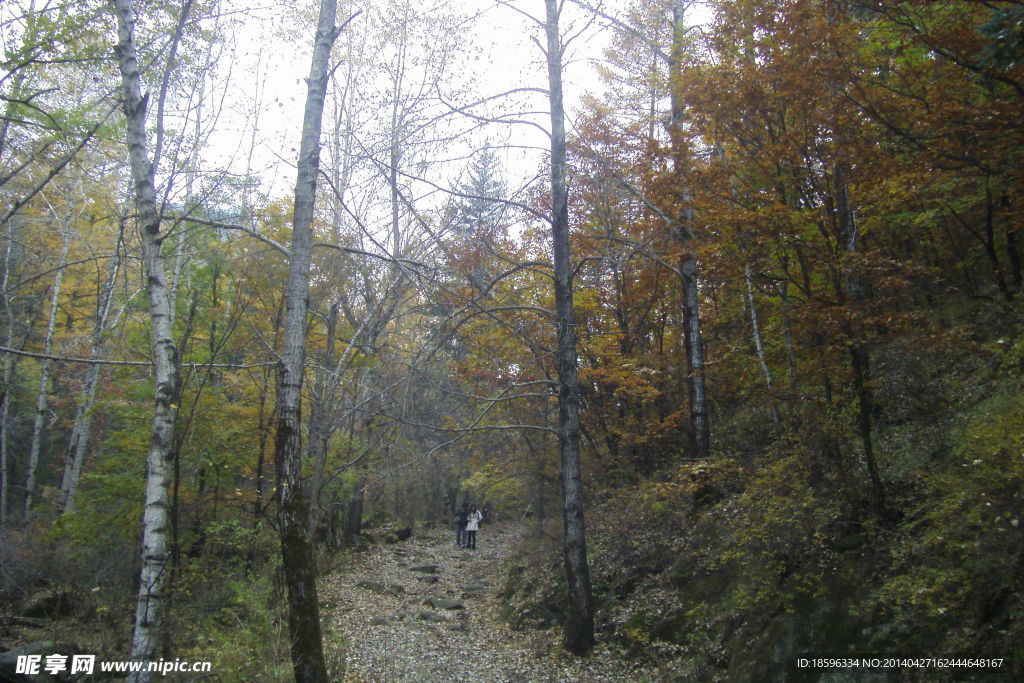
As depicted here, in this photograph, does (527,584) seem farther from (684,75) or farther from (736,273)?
(684,75)

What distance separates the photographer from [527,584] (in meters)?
12.2

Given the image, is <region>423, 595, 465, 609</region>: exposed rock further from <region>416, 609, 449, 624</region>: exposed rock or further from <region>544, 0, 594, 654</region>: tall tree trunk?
<region>544, 0, 594, 654</region>: tall tree trunk

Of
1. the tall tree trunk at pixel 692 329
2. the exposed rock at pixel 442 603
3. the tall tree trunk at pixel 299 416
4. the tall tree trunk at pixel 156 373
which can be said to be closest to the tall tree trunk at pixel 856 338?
the tall tree trunk at pixel 692 329

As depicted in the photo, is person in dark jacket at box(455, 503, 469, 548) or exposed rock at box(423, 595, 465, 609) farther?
person in dark jacket at box(455, 503, 469, 548)

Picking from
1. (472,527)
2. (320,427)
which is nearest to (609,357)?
(320,427)

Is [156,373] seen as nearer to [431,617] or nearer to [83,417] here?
[431,617]

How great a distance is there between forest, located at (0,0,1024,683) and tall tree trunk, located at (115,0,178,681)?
0.10ft

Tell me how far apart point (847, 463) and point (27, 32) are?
32.6 ft

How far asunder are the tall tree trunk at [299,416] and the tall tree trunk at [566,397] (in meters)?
3.67

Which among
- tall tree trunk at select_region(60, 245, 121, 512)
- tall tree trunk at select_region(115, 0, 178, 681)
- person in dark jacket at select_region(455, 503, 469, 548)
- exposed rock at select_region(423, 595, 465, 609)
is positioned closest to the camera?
tall tree trunk at select_region(115, 0, 178, 681)

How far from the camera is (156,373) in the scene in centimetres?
650

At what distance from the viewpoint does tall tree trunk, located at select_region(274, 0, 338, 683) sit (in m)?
6.16

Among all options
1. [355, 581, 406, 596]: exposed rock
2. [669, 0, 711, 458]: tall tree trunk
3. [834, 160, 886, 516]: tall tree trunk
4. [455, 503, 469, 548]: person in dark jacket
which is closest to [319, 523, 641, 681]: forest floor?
[355, 581, 406, 596]: exposed rock

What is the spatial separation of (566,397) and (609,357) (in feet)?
11.6
